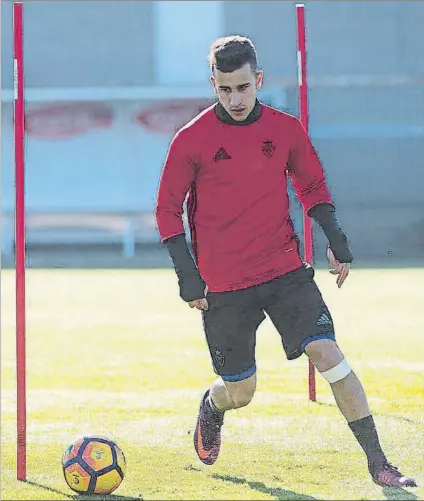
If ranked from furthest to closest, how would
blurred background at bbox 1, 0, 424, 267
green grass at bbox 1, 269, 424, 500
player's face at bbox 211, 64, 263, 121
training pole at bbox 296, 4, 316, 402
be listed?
1. blurred background at bbox 1, 0, 424, 267
2. training pole at bbox 296, 4, 316, 402
3. green grass at bbox 1, 269, 424, 500
4. player's face at bbox 211, 64, 263, 121

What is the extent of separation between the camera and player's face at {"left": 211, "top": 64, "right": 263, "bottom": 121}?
196 inches

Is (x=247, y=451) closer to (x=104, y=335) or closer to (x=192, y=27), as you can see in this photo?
(x=104, y=335)

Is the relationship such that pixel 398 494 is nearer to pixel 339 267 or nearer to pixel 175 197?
pixel 339 267

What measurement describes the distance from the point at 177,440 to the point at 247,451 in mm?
520

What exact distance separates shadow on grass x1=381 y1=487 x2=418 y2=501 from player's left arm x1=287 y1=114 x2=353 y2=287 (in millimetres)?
941

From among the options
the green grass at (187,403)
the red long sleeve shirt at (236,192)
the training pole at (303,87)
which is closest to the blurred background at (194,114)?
the green grass at (187,403)

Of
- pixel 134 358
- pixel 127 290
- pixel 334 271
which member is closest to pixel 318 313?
pixel 334 271

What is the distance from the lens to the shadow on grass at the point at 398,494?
461 centimetres

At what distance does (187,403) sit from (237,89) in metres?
2.92

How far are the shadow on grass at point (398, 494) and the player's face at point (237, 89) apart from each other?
1.68 metres

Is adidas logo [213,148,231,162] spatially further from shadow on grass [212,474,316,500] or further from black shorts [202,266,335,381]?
shadow on grass [212,474,316,500]

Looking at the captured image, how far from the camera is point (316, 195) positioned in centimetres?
533

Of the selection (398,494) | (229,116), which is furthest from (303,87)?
(398,494)

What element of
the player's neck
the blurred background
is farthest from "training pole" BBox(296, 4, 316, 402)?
the blurred background
